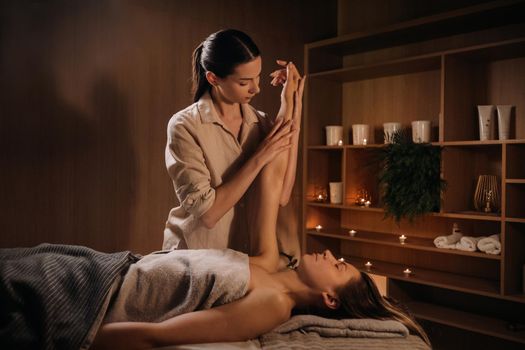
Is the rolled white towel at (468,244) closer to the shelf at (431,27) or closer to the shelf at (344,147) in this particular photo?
the shelf at (344,147)

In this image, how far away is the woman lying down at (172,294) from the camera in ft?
4.74

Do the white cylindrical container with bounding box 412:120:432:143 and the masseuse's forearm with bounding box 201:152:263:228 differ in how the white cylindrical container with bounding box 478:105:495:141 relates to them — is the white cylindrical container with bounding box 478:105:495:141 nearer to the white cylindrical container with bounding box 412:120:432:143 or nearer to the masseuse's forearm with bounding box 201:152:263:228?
the white cylindrical container with bounding box 412:120:432:143

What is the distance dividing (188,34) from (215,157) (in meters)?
1.62

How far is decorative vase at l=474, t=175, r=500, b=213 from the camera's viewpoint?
3115mm

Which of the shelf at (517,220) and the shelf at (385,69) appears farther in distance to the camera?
the shelf at (385,69)

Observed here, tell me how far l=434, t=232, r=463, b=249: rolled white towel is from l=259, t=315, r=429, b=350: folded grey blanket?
64.4 inches

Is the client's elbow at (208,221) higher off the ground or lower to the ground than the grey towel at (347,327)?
higher

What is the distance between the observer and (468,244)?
306cm

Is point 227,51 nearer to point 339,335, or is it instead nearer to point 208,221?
point 208,221

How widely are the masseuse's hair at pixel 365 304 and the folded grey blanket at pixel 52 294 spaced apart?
73cm

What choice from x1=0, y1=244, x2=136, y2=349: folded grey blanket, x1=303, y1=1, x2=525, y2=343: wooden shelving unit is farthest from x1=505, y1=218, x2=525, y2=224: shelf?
x1=0, y1=244, x2=136, y2=349: folded grey blanket

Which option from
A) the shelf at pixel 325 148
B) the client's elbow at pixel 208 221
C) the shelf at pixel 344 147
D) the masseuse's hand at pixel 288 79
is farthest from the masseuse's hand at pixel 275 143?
the shelf at pixel 325 148

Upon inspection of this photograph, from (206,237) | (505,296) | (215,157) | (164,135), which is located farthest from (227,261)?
(505,296)

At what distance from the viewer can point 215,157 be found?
1861mm
